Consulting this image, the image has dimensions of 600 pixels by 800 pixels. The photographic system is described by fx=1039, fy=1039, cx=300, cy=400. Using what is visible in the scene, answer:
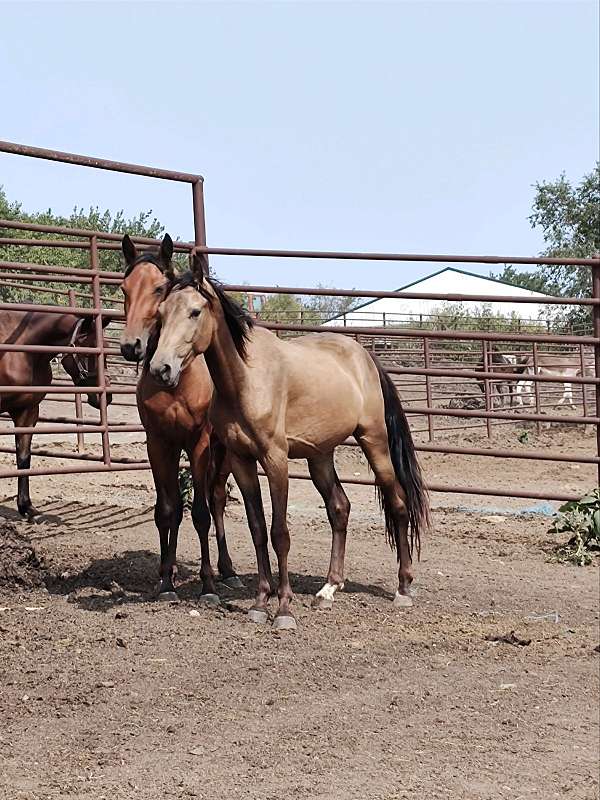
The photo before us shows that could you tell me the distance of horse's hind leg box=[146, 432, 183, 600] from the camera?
229 inches

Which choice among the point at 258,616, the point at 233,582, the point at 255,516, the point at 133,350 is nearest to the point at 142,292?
the point at 133,350

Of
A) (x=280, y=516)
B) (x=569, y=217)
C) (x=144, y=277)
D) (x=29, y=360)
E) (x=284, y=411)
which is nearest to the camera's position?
(x=144, y=277)

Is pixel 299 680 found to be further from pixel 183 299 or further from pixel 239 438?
pixel 183 299

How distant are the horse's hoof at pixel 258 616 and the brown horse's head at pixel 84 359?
9.89 feet

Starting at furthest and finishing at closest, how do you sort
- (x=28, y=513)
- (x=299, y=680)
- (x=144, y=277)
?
1. (x=28, y=513)
2. (x=144, y=277)
3. (x=299, y=680)

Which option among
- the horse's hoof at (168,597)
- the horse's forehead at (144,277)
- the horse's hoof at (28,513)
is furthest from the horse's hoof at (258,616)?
the horse's hoof at (28,513)

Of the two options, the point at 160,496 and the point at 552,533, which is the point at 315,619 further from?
the point at 552,533

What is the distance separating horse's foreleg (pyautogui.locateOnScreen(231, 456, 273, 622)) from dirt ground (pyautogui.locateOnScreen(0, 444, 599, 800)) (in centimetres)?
20

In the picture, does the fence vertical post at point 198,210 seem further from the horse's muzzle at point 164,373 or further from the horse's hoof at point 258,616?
the horse's hoof at point 258,616

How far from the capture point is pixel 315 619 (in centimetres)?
554

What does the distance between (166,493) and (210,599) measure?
66cm

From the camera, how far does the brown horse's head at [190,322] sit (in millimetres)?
4949

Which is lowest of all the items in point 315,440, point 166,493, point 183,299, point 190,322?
point 166,493

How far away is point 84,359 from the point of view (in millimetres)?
8648
